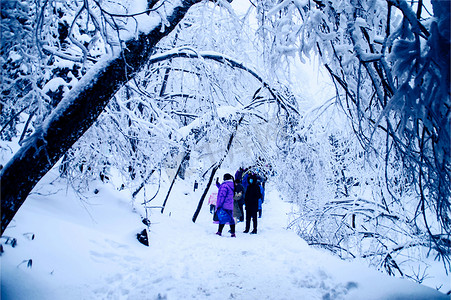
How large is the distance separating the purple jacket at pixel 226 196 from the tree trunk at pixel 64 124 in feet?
15.9

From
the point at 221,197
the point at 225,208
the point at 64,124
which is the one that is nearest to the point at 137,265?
the point at 64,124

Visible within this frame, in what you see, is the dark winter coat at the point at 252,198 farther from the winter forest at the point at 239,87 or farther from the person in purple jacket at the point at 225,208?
the winter forest at the point at 239,87

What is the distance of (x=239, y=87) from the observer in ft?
18.4

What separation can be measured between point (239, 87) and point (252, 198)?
10.9 feet

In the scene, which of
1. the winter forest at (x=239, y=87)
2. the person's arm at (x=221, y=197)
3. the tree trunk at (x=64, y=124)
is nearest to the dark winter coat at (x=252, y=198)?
the person's arm at (x=221, y=197)

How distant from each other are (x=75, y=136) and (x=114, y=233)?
3164 mm

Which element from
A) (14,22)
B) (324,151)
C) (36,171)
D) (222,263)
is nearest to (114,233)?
(222,263)

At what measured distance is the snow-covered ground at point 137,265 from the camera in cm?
256

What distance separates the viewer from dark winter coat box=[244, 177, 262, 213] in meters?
6.75

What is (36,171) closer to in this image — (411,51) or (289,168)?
(411,51)

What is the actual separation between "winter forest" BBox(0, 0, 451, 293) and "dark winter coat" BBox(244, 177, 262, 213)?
1.41 m

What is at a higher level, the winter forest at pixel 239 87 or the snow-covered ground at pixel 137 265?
the winter forest at pixel 239 87

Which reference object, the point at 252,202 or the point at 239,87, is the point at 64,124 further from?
the point at 252,202

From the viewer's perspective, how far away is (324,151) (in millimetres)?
6199
